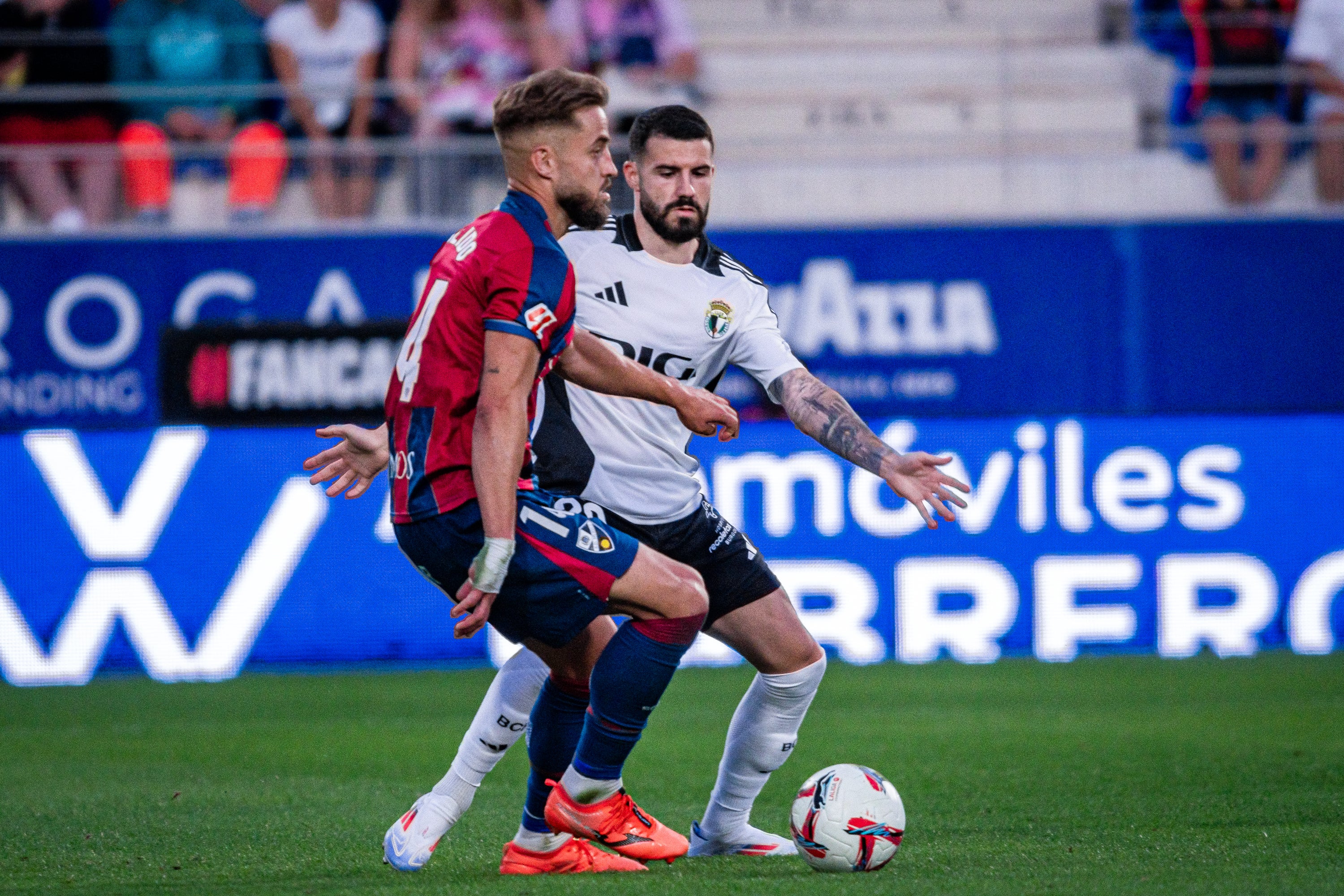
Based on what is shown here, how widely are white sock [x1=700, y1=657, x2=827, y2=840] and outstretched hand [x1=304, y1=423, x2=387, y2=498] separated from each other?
127 centimetres

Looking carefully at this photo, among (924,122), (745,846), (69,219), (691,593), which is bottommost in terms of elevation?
(745,846)

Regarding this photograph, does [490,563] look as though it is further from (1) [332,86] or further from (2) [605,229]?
(1) [332,86]

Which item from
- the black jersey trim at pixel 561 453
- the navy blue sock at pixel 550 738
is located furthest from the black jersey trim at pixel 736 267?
the navy blue sock at pixel 550 738

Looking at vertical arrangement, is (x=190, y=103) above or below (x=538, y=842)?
above

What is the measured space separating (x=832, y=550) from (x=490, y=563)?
20.1 feet

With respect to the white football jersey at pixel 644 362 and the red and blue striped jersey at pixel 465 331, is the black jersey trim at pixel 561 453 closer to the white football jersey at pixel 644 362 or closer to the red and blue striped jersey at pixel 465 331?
the white football jersey at pixel 644 362

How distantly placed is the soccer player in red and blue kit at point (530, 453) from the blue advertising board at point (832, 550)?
543 centimetres

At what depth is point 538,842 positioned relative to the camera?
5.01 meters

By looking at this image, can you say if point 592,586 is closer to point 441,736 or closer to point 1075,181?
point 441,736

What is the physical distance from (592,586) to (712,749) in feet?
10.7

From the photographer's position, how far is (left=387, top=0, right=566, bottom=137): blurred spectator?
12672mm

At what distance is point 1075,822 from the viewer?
18.3ft

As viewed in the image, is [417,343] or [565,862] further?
[565,862]

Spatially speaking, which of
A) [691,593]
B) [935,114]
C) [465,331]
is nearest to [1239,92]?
[935,114]
